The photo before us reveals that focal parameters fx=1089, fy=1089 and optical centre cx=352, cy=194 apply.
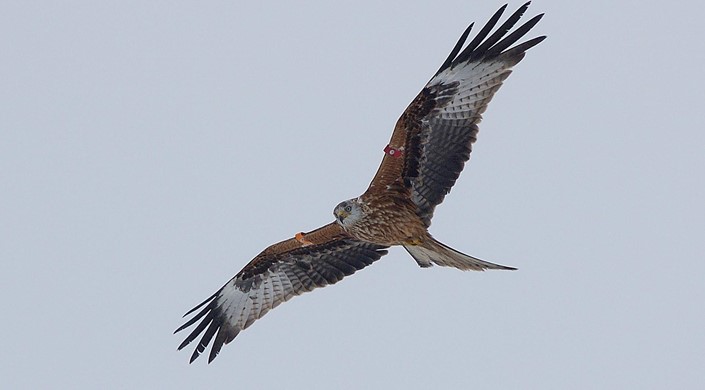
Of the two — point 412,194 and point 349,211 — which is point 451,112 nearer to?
point 412,194

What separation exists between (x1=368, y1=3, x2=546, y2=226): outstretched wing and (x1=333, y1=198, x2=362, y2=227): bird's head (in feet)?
1.29

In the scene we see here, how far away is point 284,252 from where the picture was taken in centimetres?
1200

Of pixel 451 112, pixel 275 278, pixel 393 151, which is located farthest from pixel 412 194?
pixel 275 278

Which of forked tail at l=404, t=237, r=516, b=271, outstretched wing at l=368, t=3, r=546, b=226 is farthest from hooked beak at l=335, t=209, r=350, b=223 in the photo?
forked tail at l=404, t=237, r=516, b=271

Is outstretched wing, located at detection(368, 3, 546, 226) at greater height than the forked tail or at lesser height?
greater

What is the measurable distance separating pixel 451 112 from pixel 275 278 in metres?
3.10

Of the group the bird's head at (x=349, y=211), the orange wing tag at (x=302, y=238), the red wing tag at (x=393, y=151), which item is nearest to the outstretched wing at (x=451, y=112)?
the red wing tag at (x=393, y=151)

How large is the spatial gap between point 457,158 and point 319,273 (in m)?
2.43

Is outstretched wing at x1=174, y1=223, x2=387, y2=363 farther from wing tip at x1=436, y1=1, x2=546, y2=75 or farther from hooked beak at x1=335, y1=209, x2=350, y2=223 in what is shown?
wing tip at x1=436, y1=1, x2=546, y2=75

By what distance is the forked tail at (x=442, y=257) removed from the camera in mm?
10352

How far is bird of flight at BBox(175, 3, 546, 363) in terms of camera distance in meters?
10.2

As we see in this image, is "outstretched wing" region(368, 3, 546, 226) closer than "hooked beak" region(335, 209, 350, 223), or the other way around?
"outstretched wing" region(368, 3, 546, 226)

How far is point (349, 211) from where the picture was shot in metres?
10.9

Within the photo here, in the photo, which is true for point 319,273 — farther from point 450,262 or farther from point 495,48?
point 495,48
